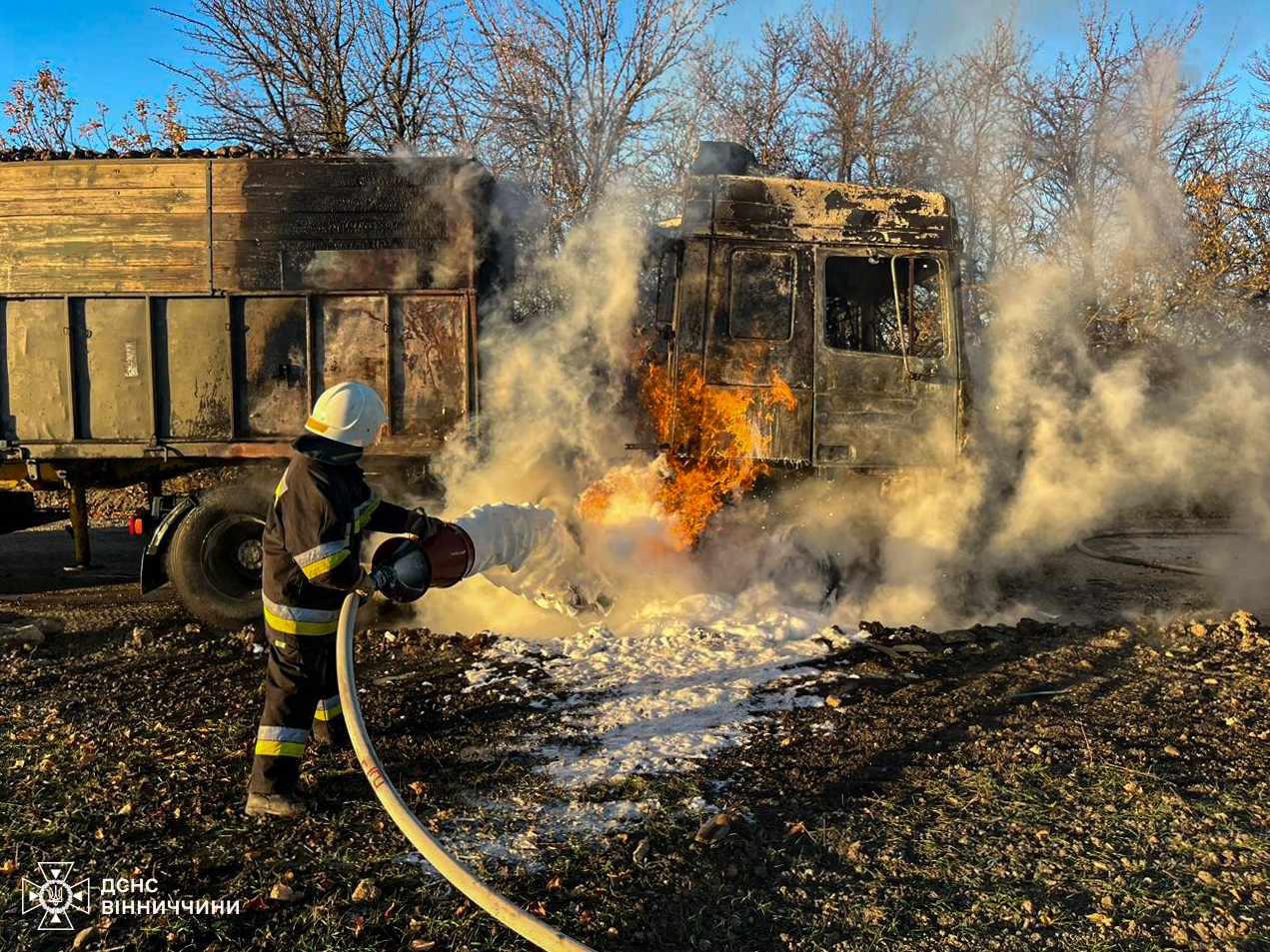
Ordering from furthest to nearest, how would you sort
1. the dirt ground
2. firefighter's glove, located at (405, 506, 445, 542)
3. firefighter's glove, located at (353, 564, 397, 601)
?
firefighter's glove, located at (405, 506, 445, 542) < firefighter's glove, located at (353, 564, 397, 601) < the dirt ground

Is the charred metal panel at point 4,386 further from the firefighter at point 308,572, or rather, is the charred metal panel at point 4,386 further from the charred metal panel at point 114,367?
the firefighter at point 308,572

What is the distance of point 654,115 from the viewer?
543 inches

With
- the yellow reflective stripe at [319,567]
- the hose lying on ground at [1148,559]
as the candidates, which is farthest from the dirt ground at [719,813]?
the hose lying on ground at [1148,559]

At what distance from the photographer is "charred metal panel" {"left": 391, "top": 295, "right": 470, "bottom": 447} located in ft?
19.2

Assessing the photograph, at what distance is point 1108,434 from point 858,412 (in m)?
3.13

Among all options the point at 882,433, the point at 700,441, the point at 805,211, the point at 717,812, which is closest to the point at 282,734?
the point at 717,812

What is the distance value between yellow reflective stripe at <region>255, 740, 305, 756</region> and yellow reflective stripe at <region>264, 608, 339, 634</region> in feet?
1.51

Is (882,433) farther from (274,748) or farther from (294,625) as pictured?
(274,748)

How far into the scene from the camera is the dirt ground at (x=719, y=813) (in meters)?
2.66

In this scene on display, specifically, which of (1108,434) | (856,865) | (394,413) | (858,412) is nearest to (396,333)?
(394,413)

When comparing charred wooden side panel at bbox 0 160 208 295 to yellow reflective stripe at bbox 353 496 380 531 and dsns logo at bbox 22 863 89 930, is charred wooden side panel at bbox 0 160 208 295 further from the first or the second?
dsns logo at bbox 22 863 89 930

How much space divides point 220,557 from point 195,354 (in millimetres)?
1514

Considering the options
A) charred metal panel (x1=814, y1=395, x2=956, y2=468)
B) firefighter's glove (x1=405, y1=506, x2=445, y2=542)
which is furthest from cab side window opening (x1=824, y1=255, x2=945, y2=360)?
firefighter's glove (x1=405, y1=506, x2=445, y2=542)

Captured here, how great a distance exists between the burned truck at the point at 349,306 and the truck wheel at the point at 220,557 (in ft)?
1.30
